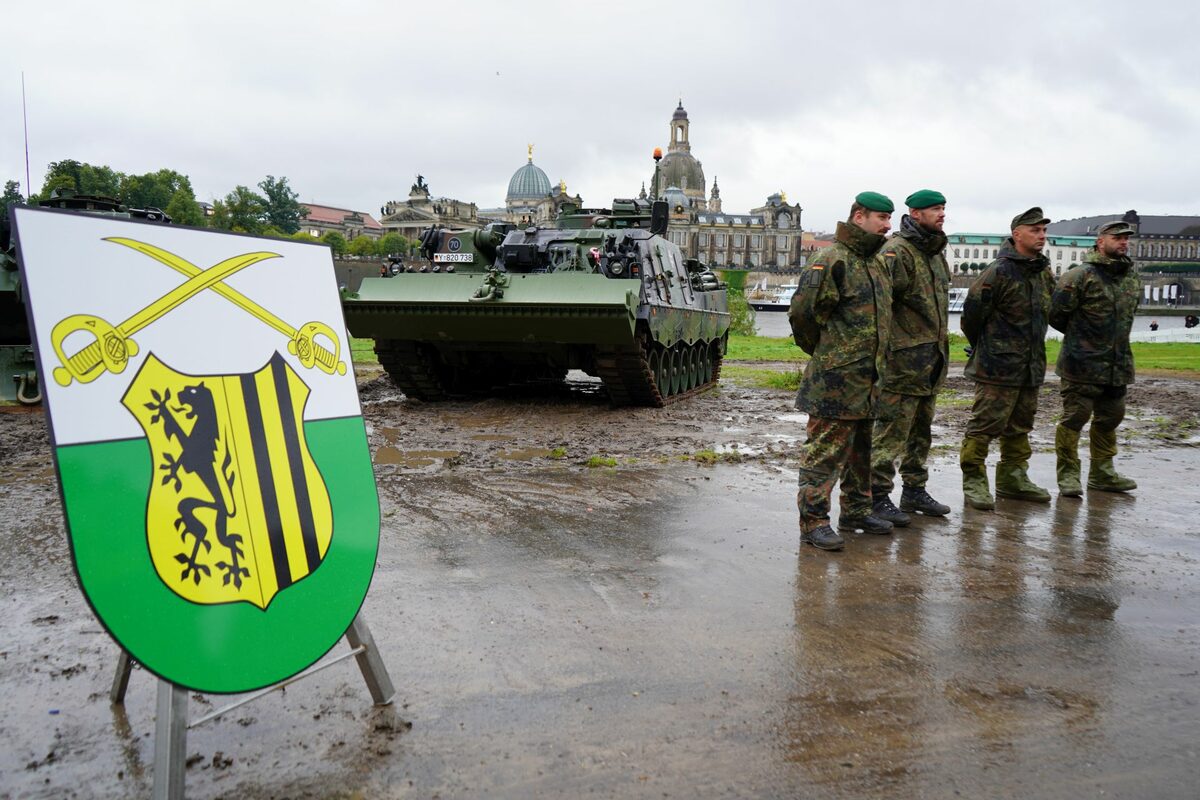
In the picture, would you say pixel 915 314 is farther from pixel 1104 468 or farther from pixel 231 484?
pixel 231 484

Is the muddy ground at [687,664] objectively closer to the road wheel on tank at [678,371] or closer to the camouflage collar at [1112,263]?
the camouflage collar at [1112,263]

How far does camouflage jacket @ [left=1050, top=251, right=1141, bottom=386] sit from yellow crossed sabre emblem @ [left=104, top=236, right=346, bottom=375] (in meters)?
5.09

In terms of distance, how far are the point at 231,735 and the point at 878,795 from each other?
1844mm

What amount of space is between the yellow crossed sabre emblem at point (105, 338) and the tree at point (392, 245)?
88030 mm

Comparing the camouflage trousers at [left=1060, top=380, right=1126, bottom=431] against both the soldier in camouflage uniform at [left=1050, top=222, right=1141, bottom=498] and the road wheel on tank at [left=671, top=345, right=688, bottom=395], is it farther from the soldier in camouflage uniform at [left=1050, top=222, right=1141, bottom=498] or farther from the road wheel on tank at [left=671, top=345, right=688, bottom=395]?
the road wheel on tank at [left=671, top=345, right=688, bottom=395]

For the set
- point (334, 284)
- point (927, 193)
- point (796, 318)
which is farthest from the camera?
point (927, 193)

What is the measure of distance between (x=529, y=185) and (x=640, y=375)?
110392 millimetres

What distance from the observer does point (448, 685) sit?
3.15m

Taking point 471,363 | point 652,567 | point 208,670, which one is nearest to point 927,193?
point 652,567

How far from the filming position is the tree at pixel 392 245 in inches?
3484

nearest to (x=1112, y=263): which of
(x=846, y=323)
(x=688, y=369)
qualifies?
(x=846, y=323)

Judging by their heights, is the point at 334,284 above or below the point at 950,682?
above

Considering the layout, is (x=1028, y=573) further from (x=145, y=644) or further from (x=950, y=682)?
(x=145, y=644)

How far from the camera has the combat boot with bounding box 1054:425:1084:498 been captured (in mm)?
6371
